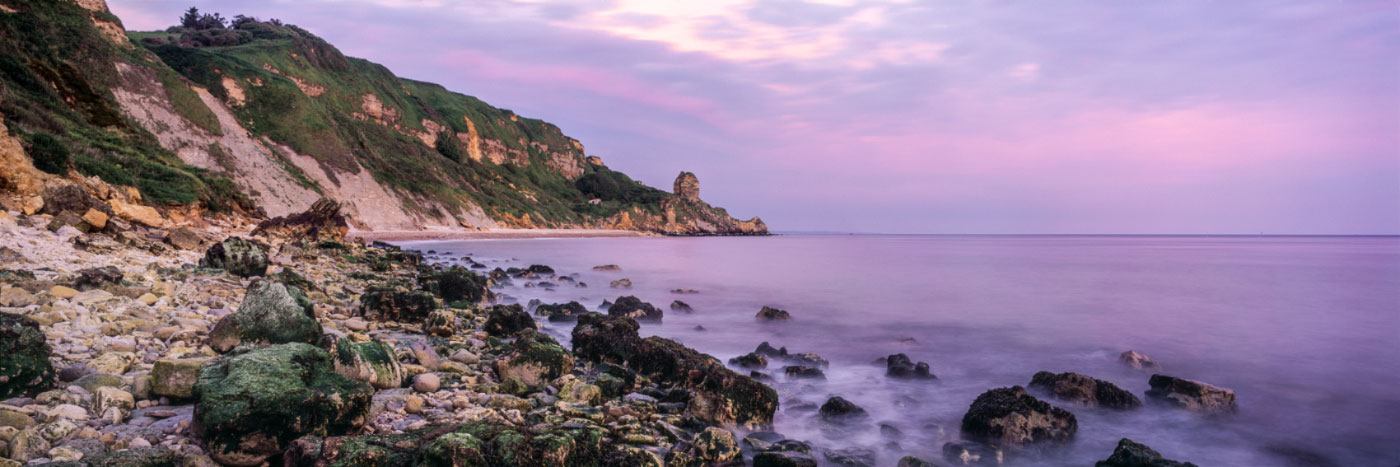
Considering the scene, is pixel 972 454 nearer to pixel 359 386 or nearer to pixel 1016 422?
pixel 1016 422

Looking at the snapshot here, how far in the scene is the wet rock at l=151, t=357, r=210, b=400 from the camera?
13.2 feet

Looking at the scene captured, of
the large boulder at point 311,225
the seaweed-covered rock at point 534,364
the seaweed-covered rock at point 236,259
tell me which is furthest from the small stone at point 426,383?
the large boulder at point 311,225

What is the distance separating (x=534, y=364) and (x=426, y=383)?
3.82 ft

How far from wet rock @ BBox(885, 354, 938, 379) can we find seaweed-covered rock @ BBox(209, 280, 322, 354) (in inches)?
305

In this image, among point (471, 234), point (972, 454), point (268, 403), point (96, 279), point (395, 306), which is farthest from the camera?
point (471, 234)

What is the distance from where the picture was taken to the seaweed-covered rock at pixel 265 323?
5.43 meters

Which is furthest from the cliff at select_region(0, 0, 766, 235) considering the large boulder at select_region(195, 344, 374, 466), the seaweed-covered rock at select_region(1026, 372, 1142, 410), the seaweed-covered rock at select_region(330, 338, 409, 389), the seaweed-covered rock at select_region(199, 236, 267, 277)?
the seaweed-covered rock at select_region(1026, 372, 1142, 410)

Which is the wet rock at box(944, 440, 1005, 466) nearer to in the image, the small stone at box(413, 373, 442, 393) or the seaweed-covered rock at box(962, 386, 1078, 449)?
the seaweed-covered rock at box(962, 386, 1078, 449)

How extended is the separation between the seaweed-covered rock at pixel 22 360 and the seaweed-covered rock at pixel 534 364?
10.8ft

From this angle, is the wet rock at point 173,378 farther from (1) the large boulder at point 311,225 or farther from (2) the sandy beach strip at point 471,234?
(2) the sandy beach strip at point 471,234

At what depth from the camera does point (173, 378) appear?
404 centimetres

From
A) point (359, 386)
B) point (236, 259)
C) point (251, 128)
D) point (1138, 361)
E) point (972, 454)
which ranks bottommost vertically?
point (972, 454)

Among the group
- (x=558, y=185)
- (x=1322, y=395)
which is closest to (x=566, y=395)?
(x=1322, y=395)

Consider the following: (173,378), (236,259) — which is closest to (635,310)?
(236,259)
